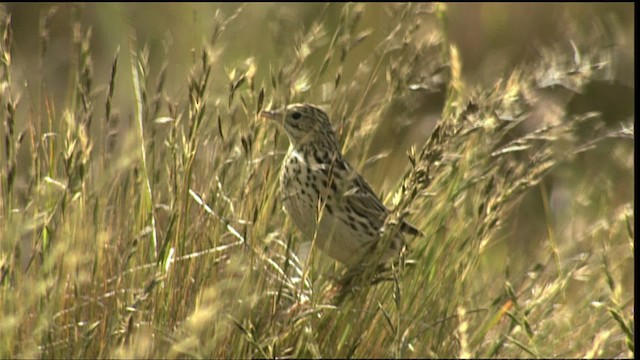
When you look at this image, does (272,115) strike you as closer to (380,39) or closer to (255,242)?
(255,242)

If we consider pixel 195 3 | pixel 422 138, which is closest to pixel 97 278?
pixel 422 138

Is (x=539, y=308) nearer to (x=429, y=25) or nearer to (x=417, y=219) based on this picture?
(x=417, y=219)

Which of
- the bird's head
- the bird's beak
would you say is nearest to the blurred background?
the bird's head

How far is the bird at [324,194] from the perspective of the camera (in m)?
4.45

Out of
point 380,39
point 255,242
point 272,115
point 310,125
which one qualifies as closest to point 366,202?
point 310,125

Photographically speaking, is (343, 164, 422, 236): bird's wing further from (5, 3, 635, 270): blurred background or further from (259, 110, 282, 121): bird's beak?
(5, 3, 635, 270): blurred background

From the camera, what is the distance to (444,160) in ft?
12.4

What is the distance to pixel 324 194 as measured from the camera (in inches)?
186

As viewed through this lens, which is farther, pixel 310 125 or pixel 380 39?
pixel 380 39

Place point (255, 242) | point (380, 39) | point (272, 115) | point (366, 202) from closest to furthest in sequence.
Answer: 1. point (255, 242)
2. point (272, 115)
3. point (366, 202)
4. point (380, 39)

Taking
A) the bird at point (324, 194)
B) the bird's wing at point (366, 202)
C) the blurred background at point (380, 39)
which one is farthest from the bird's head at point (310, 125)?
the blurred background at point (380, 39)

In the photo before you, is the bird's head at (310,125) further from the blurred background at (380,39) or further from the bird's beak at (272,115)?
the blurred background at (380,39)

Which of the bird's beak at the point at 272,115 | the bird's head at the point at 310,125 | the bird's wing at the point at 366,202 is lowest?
the bird's wing at the point at 366,202

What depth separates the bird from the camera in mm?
4445
